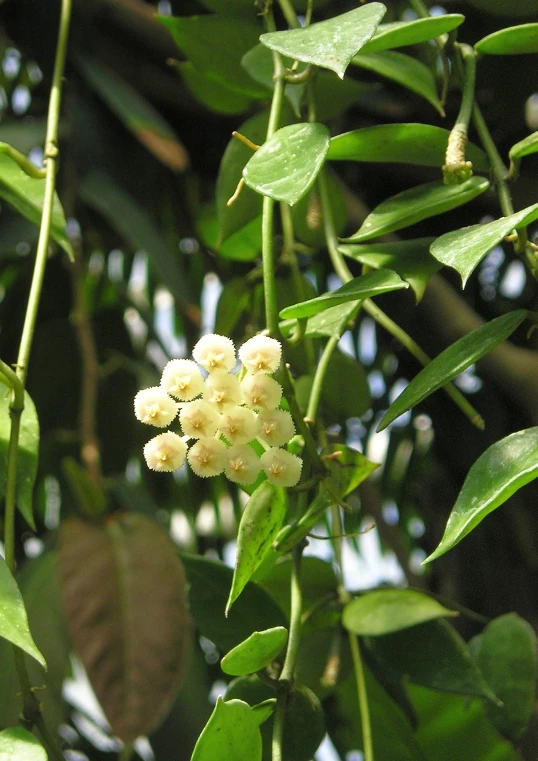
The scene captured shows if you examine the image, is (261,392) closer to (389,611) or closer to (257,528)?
(257,528)

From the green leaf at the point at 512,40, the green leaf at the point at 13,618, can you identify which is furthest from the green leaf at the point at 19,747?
the green leaf at the point at 512,40

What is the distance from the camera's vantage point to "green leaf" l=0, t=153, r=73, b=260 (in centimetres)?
49

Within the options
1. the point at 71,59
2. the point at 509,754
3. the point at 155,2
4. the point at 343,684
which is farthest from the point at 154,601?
the point at 155,2

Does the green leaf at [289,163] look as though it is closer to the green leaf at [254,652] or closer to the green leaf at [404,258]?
the green leaf at [404,258]

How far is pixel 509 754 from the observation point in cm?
55

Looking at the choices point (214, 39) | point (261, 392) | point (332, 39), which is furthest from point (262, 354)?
point (214, 39)

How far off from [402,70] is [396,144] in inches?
2.5

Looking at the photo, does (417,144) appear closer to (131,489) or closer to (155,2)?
(131,489)

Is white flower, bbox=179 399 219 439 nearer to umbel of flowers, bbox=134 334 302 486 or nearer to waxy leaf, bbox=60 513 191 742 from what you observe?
umbel of flowers, bbox=134 334 302 486

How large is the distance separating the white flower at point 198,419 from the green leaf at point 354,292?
47 millimetres

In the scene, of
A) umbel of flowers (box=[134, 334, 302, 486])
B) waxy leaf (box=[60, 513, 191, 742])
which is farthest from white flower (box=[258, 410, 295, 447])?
waxy leaf (box=[60, 513, 191, 742])

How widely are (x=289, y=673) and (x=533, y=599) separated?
1.33ft

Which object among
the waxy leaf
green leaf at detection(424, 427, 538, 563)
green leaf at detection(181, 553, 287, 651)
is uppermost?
green leaf at detection(424, 427, 538, 563)

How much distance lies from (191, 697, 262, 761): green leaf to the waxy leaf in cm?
19
